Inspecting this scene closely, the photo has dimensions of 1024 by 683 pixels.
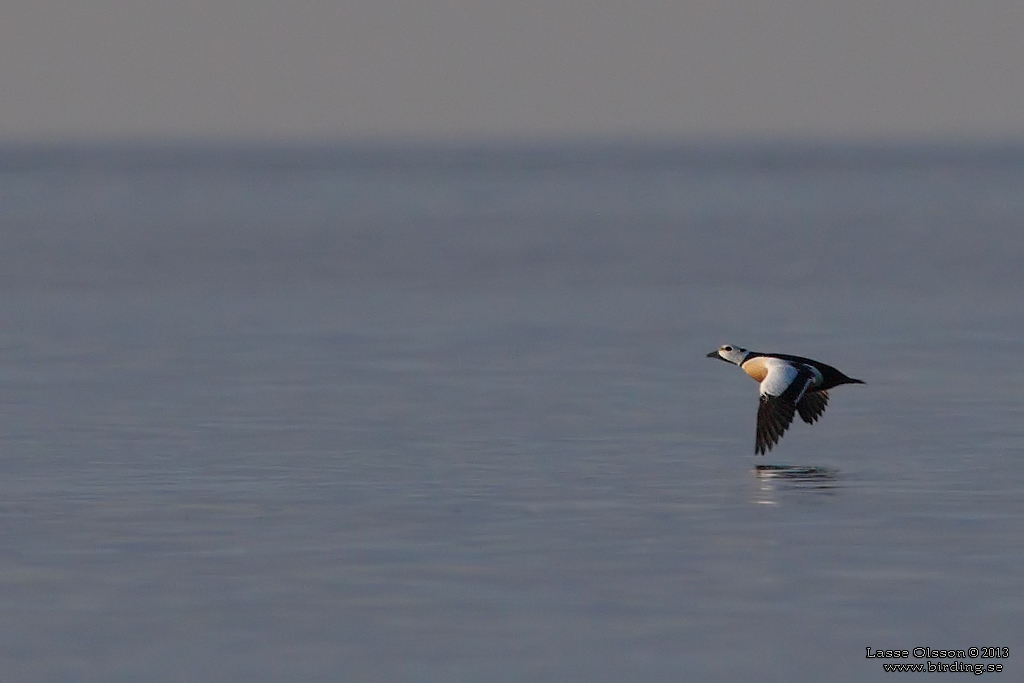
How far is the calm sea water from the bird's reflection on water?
74mm

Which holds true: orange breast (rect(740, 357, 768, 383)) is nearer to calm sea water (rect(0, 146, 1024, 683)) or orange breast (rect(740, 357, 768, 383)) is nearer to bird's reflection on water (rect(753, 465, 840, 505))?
calm sea water (rect(0, 146, 1024, 683))

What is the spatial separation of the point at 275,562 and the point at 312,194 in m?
121

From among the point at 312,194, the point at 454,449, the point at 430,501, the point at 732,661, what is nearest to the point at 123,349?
the point at 454,449

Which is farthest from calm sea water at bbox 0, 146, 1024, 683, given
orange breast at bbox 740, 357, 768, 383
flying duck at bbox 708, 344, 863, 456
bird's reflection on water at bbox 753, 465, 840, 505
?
orange breast at bbox 740, 357, 768, 383

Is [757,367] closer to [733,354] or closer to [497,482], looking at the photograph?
[733,354]

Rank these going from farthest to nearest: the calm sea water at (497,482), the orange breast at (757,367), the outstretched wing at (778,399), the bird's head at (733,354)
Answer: the bird's head at (733,354) → the orange breast at (757,367) → the outstretched wing at (778,399) → the calm sea water at (497,482)

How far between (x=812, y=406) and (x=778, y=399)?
1.97 meters

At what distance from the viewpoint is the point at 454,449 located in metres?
20.9

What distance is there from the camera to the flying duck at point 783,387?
20.0 metres

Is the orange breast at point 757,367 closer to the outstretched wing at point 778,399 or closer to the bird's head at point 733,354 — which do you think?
the outstretched wing at point 778,399

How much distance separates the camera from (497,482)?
18.8 meters

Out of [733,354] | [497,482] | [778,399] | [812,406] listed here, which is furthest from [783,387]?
[497,482]

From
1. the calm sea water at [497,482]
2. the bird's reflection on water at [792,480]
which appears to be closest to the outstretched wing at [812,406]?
the calm sea water at [497,482]

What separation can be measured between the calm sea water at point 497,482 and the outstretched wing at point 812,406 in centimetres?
21
